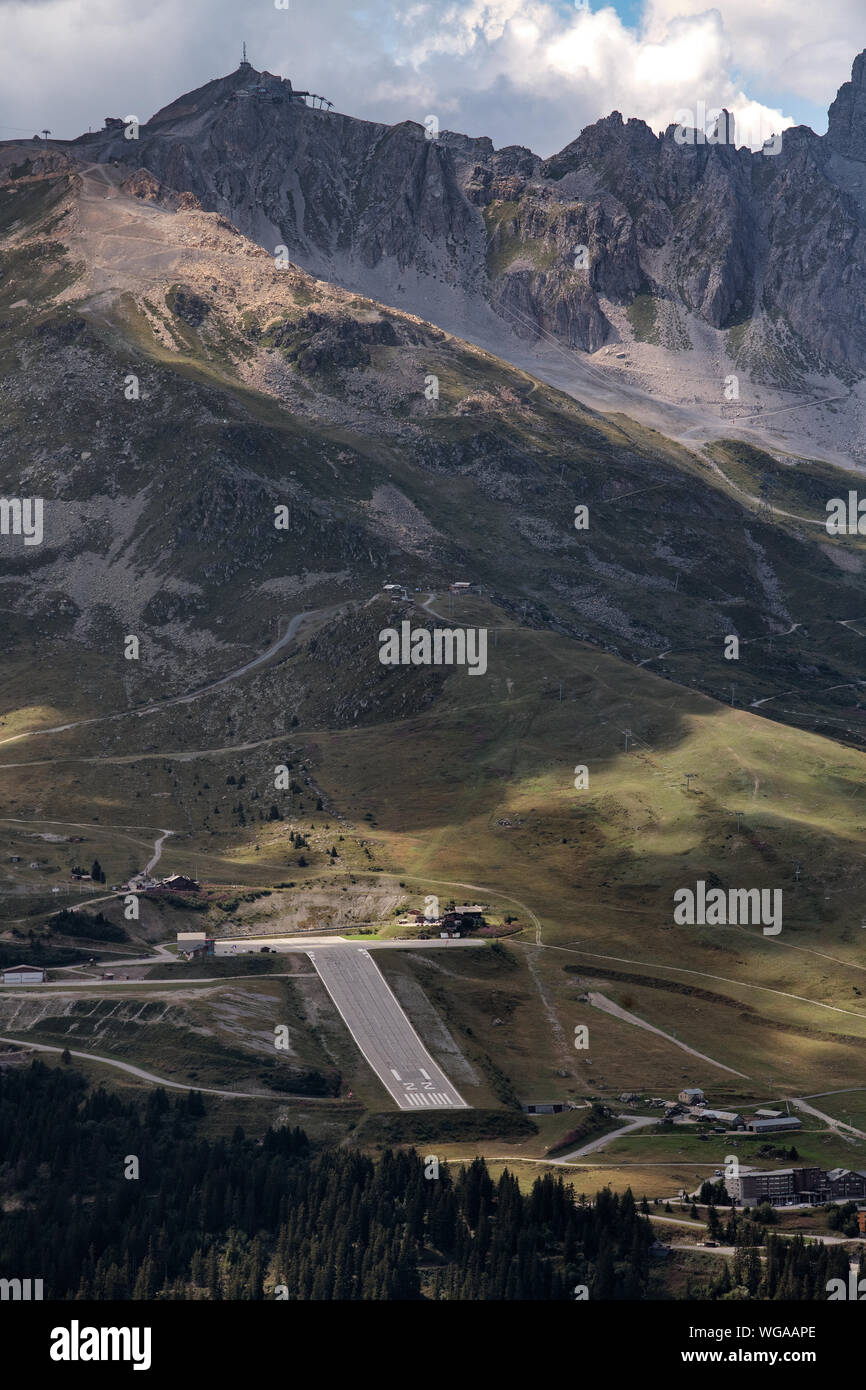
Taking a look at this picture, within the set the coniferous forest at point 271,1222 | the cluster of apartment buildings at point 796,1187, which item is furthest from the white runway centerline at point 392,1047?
the cluster of apartment buildings at point 796,1187

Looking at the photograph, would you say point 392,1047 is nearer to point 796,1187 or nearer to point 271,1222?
point 271,1222

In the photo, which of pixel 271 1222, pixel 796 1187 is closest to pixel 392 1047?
pixel 271 1222

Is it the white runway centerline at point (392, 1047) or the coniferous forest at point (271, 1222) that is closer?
the coniferous forest at point (271, 1222)

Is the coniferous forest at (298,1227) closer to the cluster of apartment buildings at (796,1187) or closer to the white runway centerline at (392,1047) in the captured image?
the cluster of apartment buildings at (796,1187)

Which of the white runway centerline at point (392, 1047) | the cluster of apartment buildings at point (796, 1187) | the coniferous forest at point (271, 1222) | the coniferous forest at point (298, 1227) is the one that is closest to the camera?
the coniferous forest at point (298, 1227)
